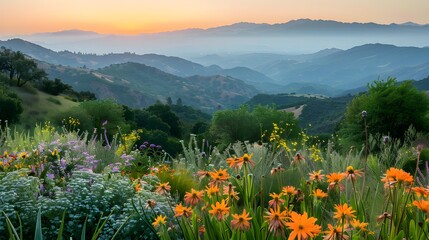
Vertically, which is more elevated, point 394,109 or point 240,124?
point 394,109

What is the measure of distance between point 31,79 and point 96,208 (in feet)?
243

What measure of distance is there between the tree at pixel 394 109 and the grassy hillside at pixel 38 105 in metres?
46.0

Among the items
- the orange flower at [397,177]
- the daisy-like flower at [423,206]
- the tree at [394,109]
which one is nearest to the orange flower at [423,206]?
the daisy-like flower at [423,206]

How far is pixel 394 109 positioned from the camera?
83.0 ft

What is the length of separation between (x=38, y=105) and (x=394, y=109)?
5554 cm

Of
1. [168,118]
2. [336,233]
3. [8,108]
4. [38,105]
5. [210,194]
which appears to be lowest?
[168,118]

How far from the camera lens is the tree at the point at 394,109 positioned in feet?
82.9

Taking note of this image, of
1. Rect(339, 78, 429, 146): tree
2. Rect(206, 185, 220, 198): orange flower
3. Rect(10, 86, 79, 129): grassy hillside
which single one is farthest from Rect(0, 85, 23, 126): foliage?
Rect(206, 185, 220, 198): orange flower

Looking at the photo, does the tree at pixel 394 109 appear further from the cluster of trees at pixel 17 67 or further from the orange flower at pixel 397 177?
the cluster of trees at pixel 17 67

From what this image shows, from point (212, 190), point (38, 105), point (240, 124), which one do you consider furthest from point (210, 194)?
point (38, 105)

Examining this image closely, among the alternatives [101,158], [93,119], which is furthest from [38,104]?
[101,158]

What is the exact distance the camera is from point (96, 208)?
4223 mm

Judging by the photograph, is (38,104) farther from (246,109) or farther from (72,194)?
(72,194)

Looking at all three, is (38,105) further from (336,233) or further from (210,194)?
(336,233)
